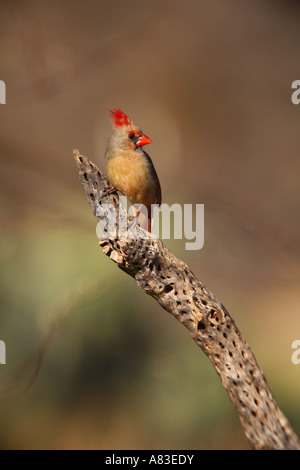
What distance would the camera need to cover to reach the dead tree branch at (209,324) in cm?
128

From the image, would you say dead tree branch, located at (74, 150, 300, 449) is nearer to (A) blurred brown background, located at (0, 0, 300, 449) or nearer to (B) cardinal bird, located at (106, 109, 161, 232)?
(B) cardinal bird, located at (106, 109, 161, 232)

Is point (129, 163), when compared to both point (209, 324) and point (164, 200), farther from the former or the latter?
point (164, 200)

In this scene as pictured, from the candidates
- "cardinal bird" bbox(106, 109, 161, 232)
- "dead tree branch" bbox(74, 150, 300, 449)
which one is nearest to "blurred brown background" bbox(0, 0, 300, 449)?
"cardinal bird" bbox(106, 109, 161, 232)

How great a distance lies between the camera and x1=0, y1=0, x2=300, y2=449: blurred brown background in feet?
8.70

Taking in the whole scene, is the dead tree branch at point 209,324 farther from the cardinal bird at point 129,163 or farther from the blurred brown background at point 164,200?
the blurred brown background at point 164,200

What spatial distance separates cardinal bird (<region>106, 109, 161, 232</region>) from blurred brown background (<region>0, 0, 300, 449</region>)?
3.72 feet

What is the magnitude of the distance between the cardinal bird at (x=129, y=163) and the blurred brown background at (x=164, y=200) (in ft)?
3.72

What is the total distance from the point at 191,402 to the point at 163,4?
2709 mm

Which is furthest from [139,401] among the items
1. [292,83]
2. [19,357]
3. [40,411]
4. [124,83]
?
[292,83]

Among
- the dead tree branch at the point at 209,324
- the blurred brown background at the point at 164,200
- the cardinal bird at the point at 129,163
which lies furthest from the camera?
the blurred brown background at the point at 164,200

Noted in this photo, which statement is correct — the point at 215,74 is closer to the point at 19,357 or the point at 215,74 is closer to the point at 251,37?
the point at 251,37

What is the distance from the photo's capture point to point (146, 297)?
2955 mm

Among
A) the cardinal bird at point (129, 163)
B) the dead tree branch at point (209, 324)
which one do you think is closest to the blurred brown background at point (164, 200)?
the cardinal bird at point (129, 163)
